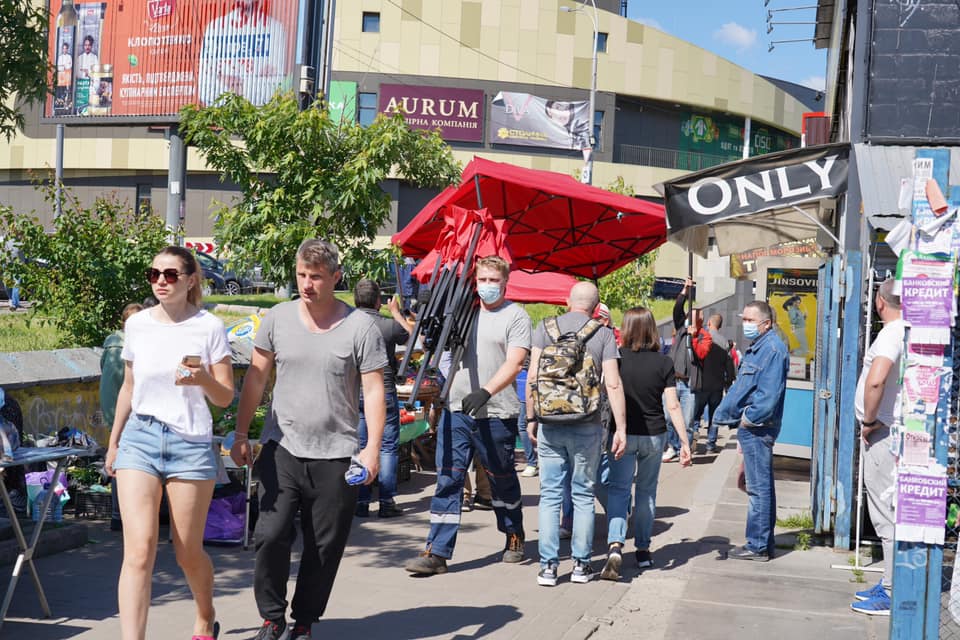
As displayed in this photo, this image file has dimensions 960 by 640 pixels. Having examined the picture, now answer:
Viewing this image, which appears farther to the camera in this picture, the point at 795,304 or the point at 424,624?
the point at 795,304

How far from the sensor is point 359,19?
2060 inches

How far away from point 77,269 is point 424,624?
5.96 meters

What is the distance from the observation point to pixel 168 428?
4.93m

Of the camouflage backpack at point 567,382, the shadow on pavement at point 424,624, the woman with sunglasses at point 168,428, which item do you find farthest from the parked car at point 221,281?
the woman with sunglasses at point 168,428

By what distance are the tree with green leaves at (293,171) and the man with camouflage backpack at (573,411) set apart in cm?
536

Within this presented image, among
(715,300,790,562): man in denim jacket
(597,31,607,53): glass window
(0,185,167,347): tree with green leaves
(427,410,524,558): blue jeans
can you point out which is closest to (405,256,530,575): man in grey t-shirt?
(427,410,524,558): blue jeans

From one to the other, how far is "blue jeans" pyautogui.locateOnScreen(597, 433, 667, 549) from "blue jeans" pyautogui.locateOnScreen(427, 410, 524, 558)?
2.46 feet

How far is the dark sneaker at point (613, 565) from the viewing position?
7.33 m

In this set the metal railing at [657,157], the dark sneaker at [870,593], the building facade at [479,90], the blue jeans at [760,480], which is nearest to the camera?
the dark sneaker at [870,593]

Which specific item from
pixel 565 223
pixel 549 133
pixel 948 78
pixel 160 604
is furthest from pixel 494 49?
pixel 160 604

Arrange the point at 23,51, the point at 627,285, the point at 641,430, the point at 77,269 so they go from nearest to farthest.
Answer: the point at 641,430
the point at 77,269
the point at 23,51
the point at 627,285

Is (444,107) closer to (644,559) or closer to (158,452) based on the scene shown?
(644,559)

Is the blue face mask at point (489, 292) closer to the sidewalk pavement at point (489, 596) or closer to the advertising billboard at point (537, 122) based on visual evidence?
the sidewalk pavement at point (489, 596)

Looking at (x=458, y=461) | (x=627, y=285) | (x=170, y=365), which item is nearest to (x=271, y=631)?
(x=170, y=365)
